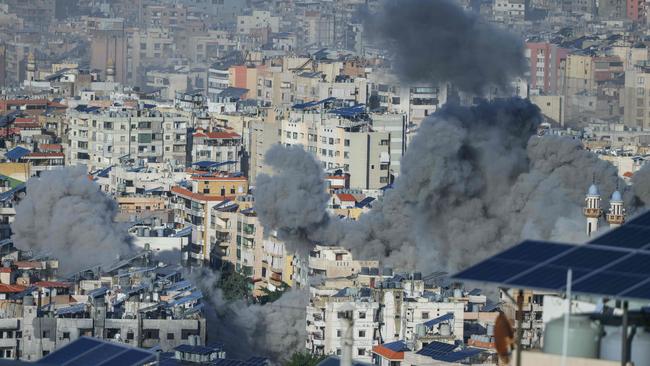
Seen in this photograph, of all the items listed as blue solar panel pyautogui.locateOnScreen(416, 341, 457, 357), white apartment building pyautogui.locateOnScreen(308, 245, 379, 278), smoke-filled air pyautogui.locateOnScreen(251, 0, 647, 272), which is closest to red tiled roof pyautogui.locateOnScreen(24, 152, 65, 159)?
smoke-filled air pyautogui.locateOnScreen(251, 0, 647, 272)

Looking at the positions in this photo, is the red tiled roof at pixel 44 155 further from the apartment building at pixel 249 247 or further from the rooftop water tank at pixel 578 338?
the rooftop water tank at pixel 578 338

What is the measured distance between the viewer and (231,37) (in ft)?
442

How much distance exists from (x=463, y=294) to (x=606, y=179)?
348 inches

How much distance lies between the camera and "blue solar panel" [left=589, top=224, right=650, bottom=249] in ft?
38.7

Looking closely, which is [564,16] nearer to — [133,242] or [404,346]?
[133,242]

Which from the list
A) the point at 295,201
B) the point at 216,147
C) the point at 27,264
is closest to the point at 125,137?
the point at 216,147

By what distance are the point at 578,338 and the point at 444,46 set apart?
36853mm

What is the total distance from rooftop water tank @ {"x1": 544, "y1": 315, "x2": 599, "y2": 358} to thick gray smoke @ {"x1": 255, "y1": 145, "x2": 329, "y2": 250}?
3381 cm

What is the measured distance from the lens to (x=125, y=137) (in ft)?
213

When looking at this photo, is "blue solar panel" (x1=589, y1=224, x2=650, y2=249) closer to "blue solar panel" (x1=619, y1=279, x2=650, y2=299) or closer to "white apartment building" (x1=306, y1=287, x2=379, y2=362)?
"blue solar panel" (x1=619, y1=279, x2=650, y2=299)

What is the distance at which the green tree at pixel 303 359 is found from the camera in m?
33.9

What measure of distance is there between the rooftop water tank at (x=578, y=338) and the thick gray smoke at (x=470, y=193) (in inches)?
1208

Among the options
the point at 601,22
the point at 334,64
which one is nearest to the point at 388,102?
the point at 334,64

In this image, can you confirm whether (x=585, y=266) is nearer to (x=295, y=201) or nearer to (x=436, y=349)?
(x=436, y=349)
